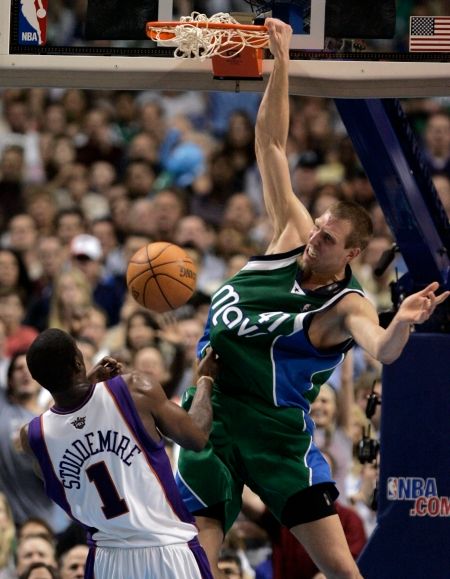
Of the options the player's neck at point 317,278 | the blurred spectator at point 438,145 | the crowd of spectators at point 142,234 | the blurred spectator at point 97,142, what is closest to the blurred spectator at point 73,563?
the crowd of spectators at point 142,234

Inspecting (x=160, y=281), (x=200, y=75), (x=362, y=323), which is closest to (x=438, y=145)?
(x=200, y=75)

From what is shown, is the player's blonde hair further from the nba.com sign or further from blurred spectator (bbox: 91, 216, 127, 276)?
blurred spectator (bbox: 91, 216, 127, 276)

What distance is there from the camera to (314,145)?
1198 centimetres

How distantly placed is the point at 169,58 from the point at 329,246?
1.30 meters

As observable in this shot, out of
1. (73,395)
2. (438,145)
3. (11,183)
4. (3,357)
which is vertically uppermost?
(73,395)

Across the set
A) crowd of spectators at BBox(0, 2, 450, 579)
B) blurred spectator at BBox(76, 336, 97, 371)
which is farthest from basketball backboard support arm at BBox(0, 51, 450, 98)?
blurred spectator at BBox(76, 336, 97, 371)

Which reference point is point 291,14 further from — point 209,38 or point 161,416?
point 161,416

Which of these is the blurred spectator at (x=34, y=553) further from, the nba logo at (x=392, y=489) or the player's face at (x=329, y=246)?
the player's face at (x=329, y=246)

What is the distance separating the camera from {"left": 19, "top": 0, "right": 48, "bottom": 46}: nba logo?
21.3 feet

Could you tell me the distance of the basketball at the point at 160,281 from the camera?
21.4 ft

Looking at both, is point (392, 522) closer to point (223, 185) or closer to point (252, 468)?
point (252, 468)

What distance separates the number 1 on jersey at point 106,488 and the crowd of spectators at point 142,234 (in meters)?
3.18

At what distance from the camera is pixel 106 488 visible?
5.12m

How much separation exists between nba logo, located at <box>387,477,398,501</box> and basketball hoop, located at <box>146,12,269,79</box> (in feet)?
7.48
